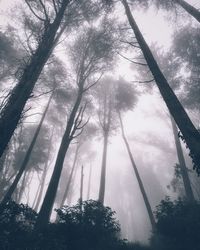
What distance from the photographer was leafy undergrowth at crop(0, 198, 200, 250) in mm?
6648

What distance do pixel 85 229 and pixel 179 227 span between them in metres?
4.75

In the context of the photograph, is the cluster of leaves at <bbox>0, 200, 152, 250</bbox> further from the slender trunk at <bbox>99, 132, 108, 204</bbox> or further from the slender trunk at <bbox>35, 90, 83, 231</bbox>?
the slender trunk at <bbox>99, 132, 108, 204</bbox>

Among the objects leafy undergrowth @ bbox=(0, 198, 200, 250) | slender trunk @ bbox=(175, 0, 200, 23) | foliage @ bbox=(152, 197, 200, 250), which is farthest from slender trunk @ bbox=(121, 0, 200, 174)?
foliage @ bbox=(152, 197, 200, 250)

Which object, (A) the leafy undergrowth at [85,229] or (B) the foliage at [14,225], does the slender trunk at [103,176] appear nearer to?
(A) the leafy undergrowth at [85,229]

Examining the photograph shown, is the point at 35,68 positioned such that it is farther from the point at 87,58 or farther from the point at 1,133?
the point at 87,58

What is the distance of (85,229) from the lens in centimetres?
838

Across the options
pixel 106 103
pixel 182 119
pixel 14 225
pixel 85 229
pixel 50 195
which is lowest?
pixel 14 225

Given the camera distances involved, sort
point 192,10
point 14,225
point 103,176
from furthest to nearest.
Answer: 1. point 103,176
2. point 192,10
3. point 14,225

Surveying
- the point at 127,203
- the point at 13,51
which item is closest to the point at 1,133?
the point at 13,51

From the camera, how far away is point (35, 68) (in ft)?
21.4

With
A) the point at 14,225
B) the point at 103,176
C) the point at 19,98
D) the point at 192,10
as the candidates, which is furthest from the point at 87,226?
the point at 103,176

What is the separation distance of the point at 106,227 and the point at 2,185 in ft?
54.9

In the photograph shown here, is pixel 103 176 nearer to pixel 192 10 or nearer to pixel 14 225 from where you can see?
pixel 14 225

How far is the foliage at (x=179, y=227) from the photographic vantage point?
997cm
